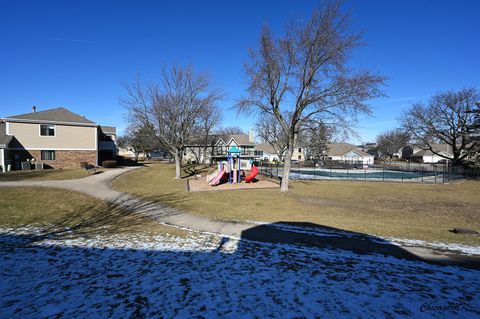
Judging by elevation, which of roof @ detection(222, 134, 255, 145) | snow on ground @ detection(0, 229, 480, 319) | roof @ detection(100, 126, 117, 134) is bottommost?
snow on ground @ detection(0, 229, 480, 319)

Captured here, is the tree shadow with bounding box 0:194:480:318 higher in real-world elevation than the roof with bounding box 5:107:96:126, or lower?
lower

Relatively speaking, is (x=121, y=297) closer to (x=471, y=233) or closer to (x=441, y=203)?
(x=471, y=233)

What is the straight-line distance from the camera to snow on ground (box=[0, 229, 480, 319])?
362 centimetres

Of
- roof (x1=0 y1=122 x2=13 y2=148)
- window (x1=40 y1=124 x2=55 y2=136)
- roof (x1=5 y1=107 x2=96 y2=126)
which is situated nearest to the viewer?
roof (x1=0 y1=122 x2=13 y2=148)

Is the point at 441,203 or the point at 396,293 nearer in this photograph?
the point at 396,293

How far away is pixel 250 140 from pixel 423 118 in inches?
1468

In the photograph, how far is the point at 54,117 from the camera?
2658 cm

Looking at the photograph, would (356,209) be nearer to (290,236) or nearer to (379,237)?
(379,237)

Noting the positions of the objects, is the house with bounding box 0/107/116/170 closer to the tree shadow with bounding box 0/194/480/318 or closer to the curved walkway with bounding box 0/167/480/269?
the curved walkway with bounding box 0/167/480/269

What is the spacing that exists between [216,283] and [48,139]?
30.5m

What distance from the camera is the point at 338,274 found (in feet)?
16.4

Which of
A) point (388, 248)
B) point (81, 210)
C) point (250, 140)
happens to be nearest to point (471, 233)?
point (388, 248)

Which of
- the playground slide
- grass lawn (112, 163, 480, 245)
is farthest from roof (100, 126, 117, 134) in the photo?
the playground slide

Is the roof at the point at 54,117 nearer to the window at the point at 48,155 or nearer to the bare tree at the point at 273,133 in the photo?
the window at the point at 48,155
